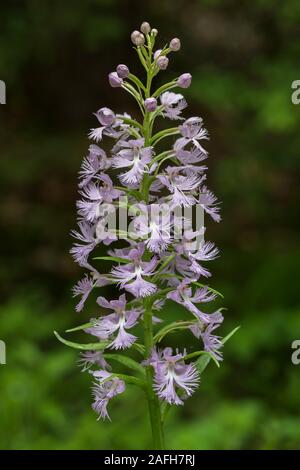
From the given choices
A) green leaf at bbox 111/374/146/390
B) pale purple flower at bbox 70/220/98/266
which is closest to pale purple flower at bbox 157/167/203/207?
pale purple flower at bbox 70/220/98/266

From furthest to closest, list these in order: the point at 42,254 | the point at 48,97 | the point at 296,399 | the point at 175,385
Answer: the point at 48,97 < the point at 42,254 < the point at 296,399 < the point at 175,385

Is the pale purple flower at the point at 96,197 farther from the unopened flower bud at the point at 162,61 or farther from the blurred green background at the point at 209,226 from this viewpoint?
the blurred green background at the point at 209,226

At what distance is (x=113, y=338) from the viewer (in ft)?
10.3

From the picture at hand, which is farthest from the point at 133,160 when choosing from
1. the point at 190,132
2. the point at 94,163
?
the point at 190,132

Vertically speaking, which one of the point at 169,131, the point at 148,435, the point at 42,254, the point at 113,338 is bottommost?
the point at 148,435

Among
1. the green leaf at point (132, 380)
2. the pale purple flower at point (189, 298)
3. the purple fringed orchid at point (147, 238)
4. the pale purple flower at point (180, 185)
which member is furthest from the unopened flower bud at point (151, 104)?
the green leaf at point (132, 380)

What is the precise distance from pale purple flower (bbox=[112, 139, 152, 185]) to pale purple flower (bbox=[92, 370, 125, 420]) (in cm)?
81

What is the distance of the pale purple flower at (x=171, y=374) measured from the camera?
301cm

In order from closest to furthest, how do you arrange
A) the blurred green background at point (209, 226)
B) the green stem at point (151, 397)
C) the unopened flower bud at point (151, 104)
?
the unopened flower bud at point (151, 104)
the green stem at point (151, 397)
the blurred green background at point (209, 226)

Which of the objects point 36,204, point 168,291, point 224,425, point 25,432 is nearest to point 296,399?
point 224,425

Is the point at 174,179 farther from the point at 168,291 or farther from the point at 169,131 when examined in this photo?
the point at 168,291

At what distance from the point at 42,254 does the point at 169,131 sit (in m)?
6.79

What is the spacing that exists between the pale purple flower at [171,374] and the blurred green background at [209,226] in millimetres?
2267

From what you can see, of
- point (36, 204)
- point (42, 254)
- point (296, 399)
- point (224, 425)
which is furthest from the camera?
point (36, 204)
